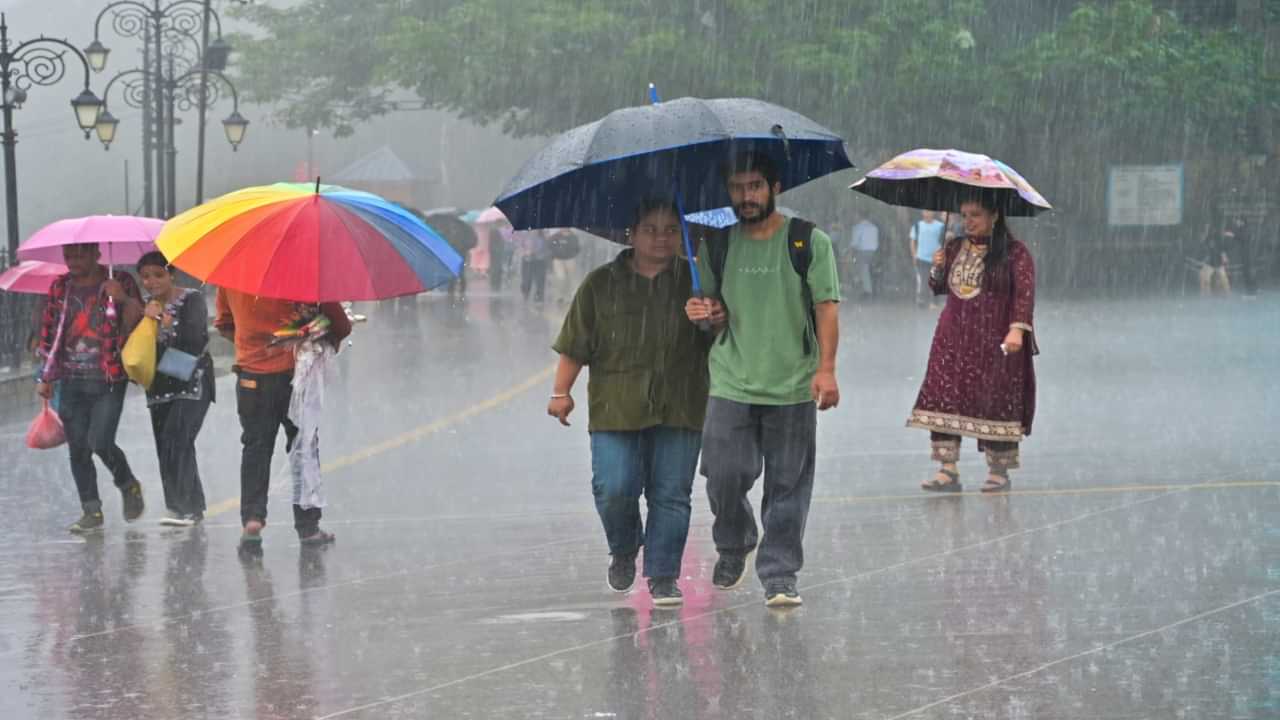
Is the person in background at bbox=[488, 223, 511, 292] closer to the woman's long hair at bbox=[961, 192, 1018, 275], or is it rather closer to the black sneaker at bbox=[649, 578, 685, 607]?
the woman's long hair at bbox=[961, 192, 1018, 275]

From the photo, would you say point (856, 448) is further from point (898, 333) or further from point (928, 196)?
point (898, 333)

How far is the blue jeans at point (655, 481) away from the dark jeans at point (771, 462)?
95 mm

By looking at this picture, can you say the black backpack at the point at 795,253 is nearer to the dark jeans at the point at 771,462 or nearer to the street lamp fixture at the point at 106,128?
the dark jeans at the point at 771,462

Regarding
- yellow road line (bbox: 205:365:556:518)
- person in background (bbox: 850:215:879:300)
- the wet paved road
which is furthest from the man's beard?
person in background (bbox: 850:215:879:300)

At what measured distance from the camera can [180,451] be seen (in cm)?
1010

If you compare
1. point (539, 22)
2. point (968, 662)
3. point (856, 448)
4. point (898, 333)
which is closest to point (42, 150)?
point (539, 22)

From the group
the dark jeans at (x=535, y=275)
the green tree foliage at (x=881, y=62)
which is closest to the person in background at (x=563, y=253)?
the dark jeans at (x=535, y=275)

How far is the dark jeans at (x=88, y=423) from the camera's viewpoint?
1030cm

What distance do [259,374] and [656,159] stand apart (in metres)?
2.81

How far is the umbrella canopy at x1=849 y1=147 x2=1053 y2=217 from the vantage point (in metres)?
10.1

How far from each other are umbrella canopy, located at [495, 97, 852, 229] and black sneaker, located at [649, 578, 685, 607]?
1.31 meters

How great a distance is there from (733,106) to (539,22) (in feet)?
92.9

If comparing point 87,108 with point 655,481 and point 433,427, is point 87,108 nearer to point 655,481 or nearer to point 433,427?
point 433,427

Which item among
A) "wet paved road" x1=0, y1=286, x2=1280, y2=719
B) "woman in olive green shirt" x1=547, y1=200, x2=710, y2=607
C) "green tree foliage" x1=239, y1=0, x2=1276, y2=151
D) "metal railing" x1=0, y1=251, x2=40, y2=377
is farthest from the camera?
"green tree foliage" x1=239, y1=0, x2=1276, y2=151
